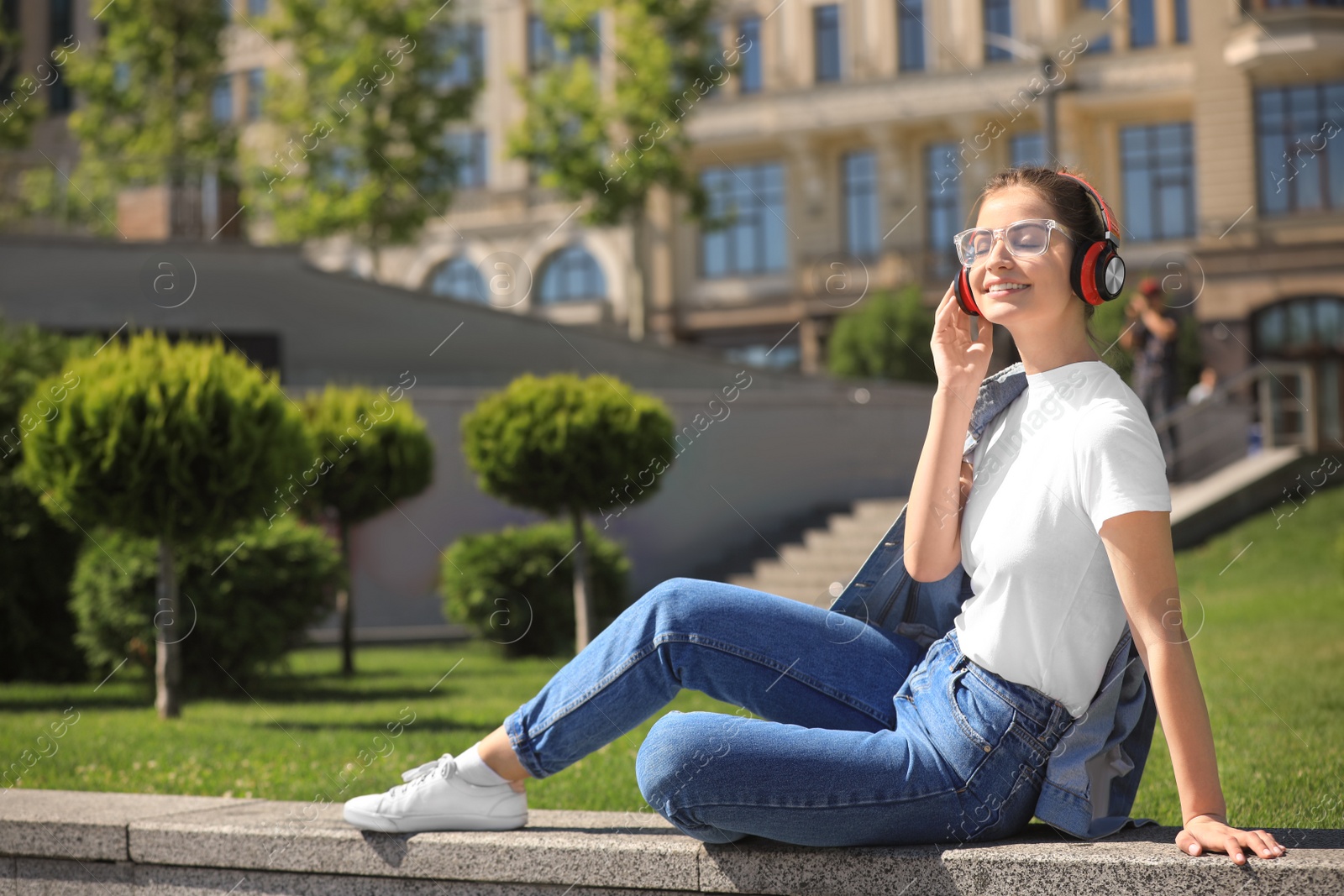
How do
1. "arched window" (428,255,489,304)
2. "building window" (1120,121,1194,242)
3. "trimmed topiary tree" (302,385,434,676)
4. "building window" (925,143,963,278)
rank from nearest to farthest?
"trimmed topiary tree" (302,385,434,676) < "building window" (1120,121,1194,242) < "building window" (925,143,963,278) < "arched window" (428,255,489,304)

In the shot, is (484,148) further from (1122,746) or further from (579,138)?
(1122,746)

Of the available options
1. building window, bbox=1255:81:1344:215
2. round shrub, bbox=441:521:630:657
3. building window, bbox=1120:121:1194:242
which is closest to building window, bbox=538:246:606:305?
building window, bbox=1120:121:1194:242

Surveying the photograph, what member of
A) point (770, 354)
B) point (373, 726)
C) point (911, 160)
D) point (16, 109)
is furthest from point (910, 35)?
point (373, 726)

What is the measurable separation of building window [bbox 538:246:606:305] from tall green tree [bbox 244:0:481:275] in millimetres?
10879

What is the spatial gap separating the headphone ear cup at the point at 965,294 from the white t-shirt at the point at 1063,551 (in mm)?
267

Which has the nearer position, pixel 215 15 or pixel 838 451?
pixel 838 451

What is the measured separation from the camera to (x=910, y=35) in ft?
114

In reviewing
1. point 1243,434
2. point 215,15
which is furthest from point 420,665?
point 215,15

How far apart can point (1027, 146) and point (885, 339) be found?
704 cm

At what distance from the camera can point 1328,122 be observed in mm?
30297

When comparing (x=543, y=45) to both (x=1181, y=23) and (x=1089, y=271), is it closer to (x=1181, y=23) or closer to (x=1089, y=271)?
(x=1181, y=23)

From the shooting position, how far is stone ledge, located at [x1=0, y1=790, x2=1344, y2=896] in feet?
8.36

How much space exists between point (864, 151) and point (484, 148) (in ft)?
37.8

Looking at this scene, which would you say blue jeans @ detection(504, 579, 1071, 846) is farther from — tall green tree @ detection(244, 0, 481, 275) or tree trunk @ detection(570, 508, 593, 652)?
tall green tree @ detection(244, 0, 481, 275)
